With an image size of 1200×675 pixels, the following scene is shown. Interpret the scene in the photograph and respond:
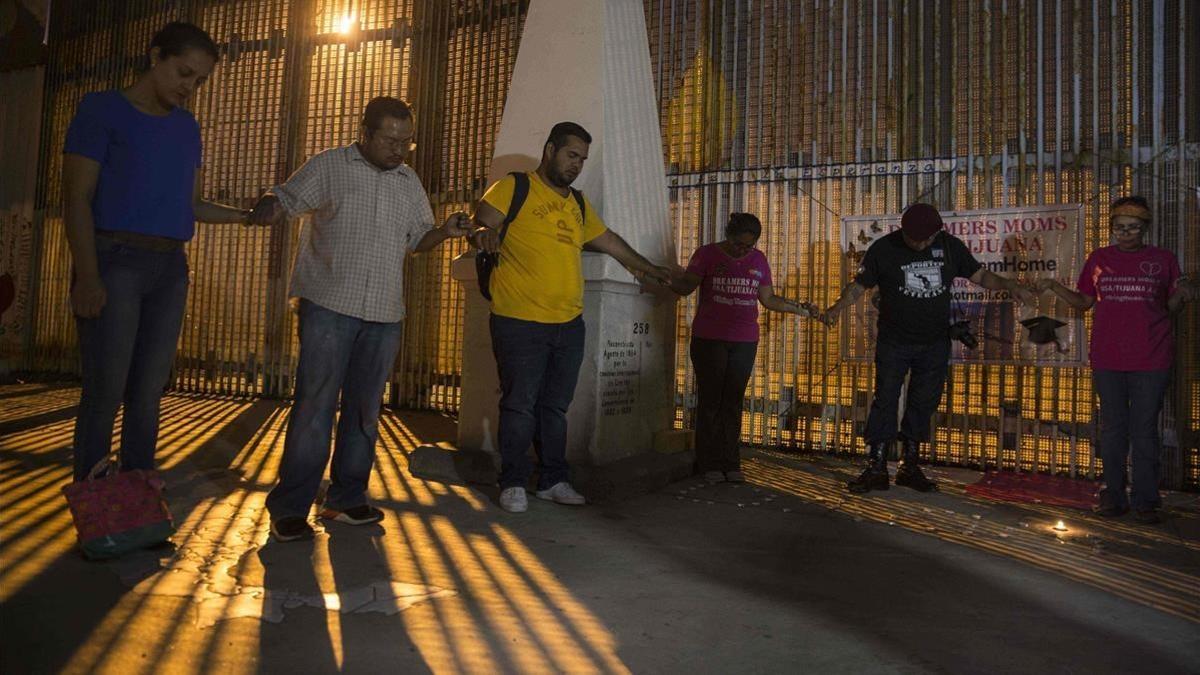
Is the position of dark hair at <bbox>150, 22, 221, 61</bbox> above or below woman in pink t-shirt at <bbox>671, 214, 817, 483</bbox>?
above

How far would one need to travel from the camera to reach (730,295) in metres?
4.95

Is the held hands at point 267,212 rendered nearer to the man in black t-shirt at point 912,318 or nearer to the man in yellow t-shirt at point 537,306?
the man in yellow t-shirt at point 537,306

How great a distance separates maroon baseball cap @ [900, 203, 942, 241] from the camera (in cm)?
461

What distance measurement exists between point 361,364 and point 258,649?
1485 mm

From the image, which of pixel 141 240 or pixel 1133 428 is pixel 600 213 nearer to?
pixel 141 240

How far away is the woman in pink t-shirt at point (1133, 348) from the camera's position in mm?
4262

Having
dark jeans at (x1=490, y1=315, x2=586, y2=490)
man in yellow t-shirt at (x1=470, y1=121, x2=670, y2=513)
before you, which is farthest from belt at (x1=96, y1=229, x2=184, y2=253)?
dark jeans at (x1=490, y1=315, x2=586, y2=490)

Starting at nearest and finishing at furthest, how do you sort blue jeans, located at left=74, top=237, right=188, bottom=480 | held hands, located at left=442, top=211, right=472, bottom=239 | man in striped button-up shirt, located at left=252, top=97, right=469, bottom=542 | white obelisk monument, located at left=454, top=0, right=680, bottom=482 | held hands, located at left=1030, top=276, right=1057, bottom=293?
blue jeans, located at left=74, top=237, right=188, bottom=480, man in striped button-up shirt, located at left=252, top=97, right=469, bottom=542, held hands, located at left=442, top=211, right=472, bottom=239, white obelisk monument, located at left=454, top=0, right=680, bottom=482, held hands, located at left=1030, top=276, right=1057, bottom=293

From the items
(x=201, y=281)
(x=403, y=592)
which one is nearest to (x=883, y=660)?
(x=403, y=592)

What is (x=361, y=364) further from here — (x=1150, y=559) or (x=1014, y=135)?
(x=1014, y=135)

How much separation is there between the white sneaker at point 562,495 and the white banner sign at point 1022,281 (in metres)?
2.76

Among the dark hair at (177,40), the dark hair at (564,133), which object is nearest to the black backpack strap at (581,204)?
the dark hair at (564,133)

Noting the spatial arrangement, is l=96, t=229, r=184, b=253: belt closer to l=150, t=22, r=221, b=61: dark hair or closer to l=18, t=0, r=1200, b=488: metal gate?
l=150, t=22, r=221, b=61: dark hair

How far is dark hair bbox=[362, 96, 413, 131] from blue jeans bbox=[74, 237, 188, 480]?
871 mm
